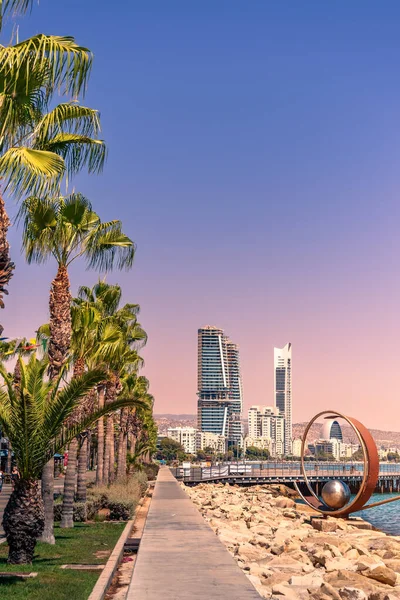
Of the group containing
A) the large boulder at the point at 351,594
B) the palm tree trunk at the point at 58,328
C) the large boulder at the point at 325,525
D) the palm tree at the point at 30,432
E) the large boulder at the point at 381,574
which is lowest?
the large boulder at the point at 325,525

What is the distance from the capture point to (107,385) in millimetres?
39156

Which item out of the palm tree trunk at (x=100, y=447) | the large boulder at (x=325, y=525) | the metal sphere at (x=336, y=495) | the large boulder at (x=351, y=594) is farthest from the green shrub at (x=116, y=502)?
the large boulder at (x=351, y=594)

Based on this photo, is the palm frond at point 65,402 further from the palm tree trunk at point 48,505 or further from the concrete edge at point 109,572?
the palm tree trunk at point 48,505

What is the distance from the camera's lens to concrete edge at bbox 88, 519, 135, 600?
40.3 ft

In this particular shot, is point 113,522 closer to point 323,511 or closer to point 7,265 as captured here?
point 323,511

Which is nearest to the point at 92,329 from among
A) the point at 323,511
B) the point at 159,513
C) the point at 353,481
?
the point at 159,513

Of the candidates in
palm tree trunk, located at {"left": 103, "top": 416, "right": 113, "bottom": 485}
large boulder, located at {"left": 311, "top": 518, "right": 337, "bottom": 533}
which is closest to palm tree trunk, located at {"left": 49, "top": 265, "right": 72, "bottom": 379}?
large boulder, located at {"left": 311, "top": 518, "right": 337, "bottom": 533}

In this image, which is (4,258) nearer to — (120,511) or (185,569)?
(185,569)

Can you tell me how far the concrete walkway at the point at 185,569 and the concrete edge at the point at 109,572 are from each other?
88 centimetres

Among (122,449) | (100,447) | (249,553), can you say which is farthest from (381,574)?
(122,449)

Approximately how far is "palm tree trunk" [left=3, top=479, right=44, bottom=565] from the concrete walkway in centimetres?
235

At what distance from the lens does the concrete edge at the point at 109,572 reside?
12.3 meters

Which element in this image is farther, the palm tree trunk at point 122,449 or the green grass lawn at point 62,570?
the palm tree trunk at point 122,449

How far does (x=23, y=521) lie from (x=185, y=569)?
5082mm
